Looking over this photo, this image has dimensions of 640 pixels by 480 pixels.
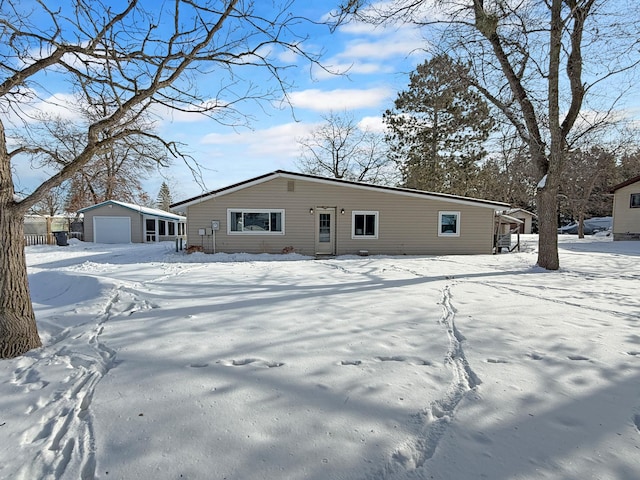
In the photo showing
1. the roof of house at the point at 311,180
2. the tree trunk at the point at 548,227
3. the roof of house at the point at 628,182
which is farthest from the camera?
the roof of house at the point at 628,182

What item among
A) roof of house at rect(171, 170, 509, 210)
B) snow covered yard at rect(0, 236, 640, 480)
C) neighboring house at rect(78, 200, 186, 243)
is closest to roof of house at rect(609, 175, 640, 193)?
roof of house at rect(171, 170, 509, 210)

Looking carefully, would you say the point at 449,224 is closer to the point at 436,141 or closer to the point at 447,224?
the point at 447,224

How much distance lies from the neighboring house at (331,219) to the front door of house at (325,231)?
0.04 m

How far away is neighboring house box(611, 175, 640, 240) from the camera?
1931cm

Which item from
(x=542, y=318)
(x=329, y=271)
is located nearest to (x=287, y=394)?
(x=542, y=318)

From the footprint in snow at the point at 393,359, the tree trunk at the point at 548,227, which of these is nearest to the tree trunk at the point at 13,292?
the footprint in snow at the point at 393,359

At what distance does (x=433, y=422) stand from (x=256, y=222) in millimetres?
11972

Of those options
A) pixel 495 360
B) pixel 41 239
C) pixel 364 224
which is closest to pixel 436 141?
pixel 364 224

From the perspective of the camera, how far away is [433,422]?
2.14 metres

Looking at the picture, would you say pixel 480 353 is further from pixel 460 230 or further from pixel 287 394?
pixel 460 230

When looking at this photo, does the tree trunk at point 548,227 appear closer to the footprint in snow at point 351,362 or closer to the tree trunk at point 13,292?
the footprint in snow at point 351,362

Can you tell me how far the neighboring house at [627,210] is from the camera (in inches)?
760

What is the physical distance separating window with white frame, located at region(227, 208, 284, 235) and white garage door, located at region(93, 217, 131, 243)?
11.7 meters

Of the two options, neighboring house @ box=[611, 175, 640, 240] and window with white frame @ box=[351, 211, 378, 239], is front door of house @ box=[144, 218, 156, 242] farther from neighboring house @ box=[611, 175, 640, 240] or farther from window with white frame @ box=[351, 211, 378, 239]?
neighboring house @ box=[611, 175, 640, 240]
